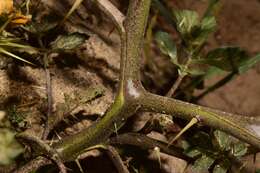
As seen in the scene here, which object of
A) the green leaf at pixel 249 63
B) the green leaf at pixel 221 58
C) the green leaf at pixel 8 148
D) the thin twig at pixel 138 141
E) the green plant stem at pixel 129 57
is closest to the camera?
the green leaf at pixel 8 148

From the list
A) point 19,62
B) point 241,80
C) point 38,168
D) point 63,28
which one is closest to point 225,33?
point 241,80

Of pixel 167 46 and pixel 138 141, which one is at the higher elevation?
pixel 167 46

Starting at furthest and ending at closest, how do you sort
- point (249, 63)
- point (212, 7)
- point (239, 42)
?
point (239, 42) < point (212, 7) < point (249, 63)

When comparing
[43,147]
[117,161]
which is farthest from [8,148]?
[117,161]

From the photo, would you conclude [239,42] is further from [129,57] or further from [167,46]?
[129,57]

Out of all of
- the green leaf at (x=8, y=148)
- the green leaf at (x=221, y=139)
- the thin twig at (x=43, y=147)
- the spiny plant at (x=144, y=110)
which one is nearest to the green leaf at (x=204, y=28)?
the spiny plant at (x=144, y=110)

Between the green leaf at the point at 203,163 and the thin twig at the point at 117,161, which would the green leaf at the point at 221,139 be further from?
the thin twig at the point at 117,161

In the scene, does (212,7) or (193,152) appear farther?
(212,7)
